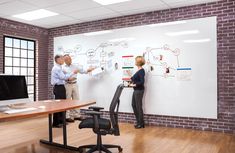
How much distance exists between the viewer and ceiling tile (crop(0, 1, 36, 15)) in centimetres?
473

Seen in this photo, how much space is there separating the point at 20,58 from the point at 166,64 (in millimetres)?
4162

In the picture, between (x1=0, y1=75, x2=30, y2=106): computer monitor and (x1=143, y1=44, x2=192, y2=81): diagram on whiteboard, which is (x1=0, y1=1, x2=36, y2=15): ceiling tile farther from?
(x1=143, y1=44, x2=192, y2=81): diagram on whiteboard

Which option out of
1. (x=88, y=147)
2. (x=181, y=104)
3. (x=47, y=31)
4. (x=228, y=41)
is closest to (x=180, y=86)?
(x=181, y=104)

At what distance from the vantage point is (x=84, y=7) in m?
5.04

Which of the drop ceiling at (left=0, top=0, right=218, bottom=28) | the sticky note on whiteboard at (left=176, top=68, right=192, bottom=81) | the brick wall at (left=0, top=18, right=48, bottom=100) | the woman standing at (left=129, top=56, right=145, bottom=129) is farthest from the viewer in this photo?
the brick wall at (left=0, top=18, right=48, bottom=100)

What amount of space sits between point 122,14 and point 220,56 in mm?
2508

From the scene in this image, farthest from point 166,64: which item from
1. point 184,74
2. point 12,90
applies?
point 12,90

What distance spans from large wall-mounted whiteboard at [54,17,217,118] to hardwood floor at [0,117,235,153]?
0.60 m

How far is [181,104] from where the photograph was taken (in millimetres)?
4949

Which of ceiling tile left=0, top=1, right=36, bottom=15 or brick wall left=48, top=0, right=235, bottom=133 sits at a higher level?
ceiling tile left=0, top=1, right=36, bottom=15

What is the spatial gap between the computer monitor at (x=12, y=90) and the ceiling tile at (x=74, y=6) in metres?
2.23

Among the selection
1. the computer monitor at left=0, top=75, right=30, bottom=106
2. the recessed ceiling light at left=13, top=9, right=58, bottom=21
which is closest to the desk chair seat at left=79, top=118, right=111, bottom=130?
the computer monitor at left=0, top=75, right=30, bottom=106

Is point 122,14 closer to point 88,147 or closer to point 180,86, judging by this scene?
point 180,86

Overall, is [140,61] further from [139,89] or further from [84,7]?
[84,7]
